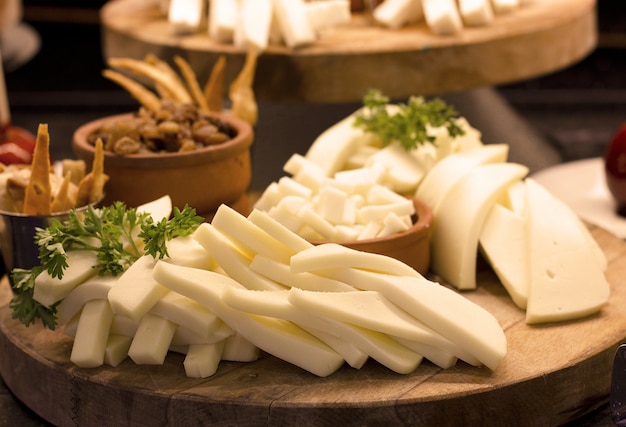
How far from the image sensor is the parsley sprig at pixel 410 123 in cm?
177

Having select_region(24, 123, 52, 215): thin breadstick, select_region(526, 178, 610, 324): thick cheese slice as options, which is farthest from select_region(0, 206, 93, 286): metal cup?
select_region(526, 178, 610, 324): thick cheese slice

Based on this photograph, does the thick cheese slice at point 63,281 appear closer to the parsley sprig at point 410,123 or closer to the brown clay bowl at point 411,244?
the brown clay bowl at point 411,244

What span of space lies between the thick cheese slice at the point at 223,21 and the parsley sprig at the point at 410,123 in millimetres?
613

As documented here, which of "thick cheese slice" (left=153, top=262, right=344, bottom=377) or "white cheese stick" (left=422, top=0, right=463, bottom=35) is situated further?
"white cheese stick" (left=422, top=0, right=463, bottom=35)

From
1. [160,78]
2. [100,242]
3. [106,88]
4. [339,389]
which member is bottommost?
[106,88]

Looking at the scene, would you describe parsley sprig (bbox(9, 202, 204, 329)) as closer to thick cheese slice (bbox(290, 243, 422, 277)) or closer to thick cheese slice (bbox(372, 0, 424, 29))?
thick cheese slice (bbox(290, 243, 422, 277))

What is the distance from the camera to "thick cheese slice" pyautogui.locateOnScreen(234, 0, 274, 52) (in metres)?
2.21

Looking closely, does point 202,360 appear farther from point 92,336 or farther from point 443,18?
point 443,18

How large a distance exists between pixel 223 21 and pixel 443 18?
54cm

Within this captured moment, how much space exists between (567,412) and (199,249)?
548 mm

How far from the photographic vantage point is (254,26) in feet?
7.36

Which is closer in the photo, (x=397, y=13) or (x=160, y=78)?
(x=160, y=78)

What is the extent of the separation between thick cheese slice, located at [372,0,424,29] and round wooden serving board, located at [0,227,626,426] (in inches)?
49.1

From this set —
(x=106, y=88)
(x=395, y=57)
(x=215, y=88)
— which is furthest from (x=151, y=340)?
(x=106, y=88)
